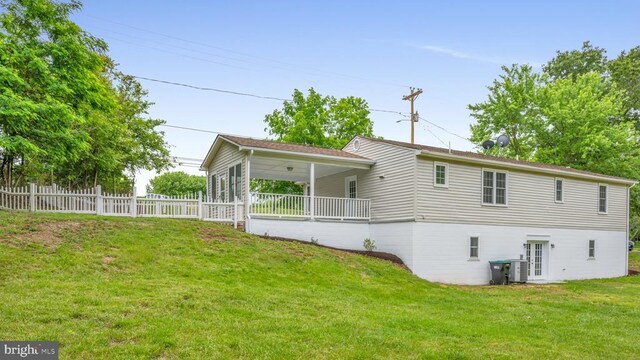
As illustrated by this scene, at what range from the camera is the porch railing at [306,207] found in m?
17.0

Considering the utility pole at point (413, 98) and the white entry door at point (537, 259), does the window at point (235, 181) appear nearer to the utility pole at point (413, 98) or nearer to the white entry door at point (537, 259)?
the white entry door at point (537, 259)

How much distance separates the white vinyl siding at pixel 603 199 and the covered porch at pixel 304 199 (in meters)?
11.7

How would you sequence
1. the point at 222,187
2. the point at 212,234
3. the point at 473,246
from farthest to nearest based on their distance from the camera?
1. the point at 222,187
2. the point at 473,246
3. the point at 212,234

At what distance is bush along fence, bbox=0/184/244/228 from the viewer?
15383mm

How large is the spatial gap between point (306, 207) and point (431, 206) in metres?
4.61

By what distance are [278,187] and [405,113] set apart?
1011 centimetres

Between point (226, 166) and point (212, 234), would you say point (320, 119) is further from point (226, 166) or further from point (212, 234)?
point (212, 234)

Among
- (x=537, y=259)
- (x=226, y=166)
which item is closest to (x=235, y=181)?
(x=226, y=166)

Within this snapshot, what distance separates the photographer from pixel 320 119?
33188 mm

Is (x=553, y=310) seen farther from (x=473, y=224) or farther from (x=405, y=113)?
(x=405, y=113)

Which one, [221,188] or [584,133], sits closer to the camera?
[221,188]

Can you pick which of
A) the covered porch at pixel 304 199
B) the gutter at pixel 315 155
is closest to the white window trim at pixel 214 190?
the covered porch at pixel 304 199

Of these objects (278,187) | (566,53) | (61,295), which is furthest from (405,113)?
(61,295)

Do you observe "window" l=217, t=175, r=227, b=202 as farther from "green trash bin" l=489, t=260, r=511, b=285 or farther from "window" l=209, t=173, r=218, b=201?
"green trash bin" l=489, t=260, r=511, b=285
